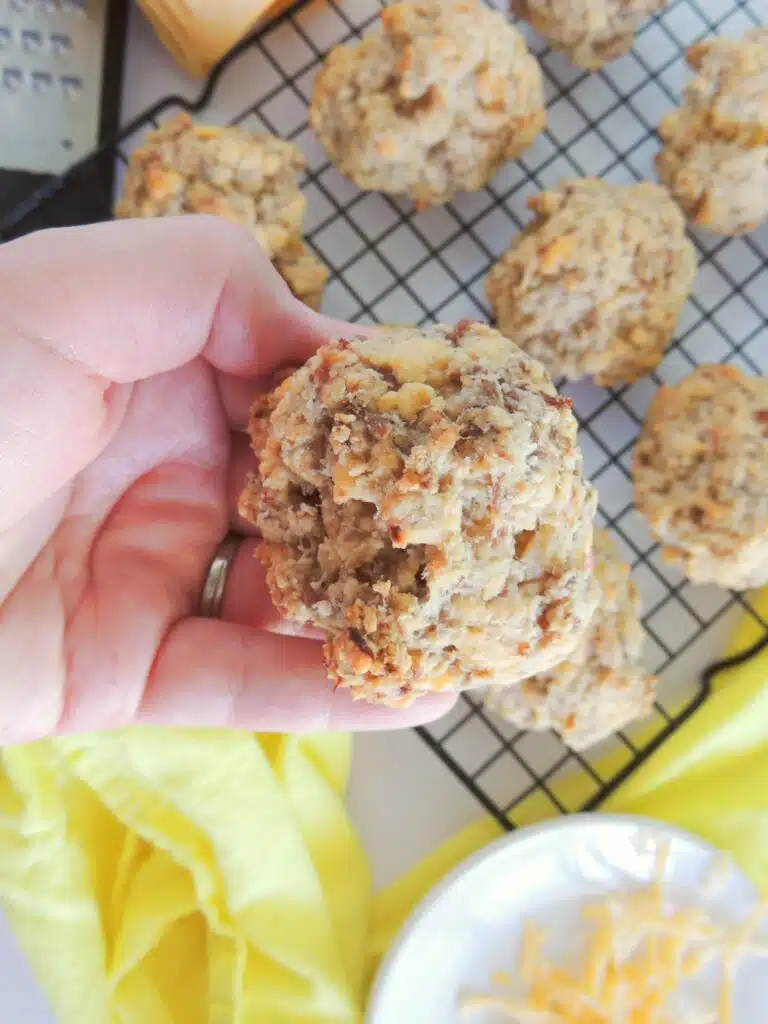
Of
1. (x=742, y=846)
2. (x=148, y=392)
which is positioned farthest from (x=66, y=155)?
(x=742, y=846)

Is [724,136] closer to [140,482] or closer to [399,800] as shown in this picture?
[140,482]

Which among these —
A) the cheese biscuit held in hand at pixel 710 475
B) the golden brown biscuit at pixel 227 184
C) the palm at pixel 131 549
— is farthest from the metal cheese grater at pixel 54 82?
the cheese biscuit held in hand at pixel 710 475

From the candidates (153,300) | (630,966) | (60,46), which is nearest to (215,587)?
(153,300)

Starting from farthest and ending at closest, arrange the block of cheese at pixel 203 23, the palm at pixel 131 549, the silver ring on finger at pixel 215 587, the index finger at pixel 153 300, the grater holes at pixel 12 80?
the grater holes at pixel 12 80, the block of cheese at pixel 203 23, the silver ring on finger at pixel 215 587, the palm at pixel 131 549, the index finger at pixel 153 300

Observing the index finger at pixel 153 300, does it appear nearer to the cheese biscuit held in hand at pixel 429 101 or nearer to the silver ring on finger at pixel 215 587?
the silver ring on finger at pixel 215 587

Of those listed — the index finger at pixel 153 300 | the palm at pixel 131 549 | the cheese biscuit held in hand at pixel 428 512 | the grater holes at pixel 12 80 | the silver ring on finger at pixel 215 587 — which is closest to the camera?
the cheese biscuit held in hand at pixel 428 512

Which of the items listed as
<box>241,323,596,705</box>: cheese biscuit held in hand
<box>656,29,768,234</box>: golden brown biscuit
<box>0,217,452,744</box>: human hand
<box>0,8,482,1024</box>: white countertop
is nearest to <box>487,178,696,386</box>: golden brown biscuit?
<box>656,29,768,234</box>: golden brown biscuit

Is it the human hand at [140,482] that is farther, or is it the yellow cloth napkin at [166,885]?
the yellow cloth napkin at [166,885]
